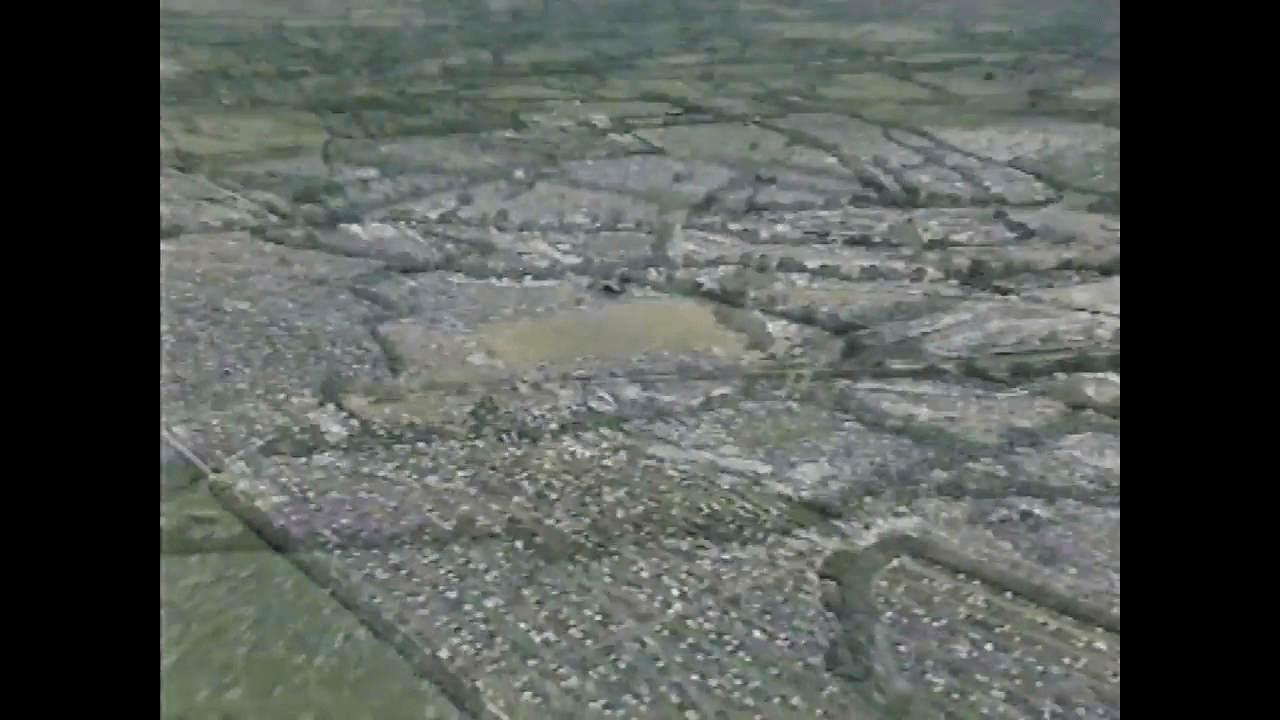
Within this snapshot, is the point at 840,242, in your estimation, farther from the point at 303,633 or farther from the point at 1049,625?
the point at 303,633

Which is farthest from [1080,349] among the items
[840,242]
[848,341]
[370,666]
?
[370,666]
